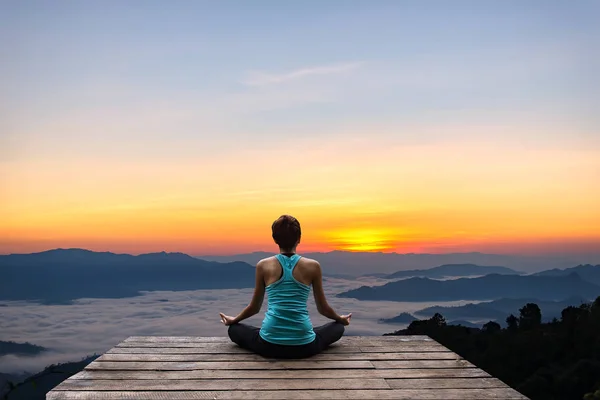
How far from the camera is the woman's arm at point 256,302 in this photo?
18.4 ft

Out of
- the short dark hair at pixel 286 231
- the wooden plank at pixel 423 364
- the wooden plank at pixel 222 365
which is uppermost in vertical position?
the short dark hair at pixel 286 231

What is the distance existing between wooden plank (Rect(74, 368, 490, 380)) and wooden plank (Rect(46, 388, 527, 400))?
0.44 meters

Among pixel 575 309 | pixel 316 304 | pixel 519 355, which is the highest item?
pixel 316 304

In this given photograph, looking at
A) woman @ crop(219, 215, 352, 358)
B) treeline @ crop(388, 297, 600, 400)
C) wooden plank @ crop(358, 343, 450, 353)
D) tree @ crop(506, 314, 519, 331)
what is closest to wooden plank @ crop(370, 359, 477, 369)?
wooden plank @ crop(358, 343, 450, 353)

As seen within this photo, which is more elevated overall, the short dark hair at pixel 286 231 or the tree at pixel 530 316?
the short dark hair at pixel 286 231

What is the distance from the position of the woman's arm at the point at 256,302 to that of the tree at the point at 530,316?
8438mm

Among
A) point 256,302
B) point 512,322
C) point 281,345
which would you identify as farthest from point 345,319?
point 512,322

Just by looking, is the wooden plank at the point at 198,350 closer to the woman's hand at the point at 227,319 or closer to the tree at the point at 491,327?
the woman's hand at the point at 227,319

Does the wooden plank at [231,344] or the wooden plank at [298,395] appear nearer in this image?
the wooden plank at [298,395]

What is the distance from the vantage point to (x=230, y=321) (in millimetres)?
6082

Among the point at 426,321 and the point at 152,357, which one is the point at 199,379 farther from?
the point at 426,321

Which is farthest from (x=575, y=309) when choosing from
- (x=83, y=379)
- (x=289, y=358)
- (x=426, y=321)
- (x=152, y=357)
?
(x=83, y=379)

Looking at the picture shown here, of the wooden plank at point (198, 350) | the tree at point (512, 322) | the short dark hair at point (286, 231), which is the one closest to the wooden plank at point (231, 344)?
the wooden plank at point (198, 350)

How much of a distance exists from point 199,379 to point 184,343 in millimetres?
1593
